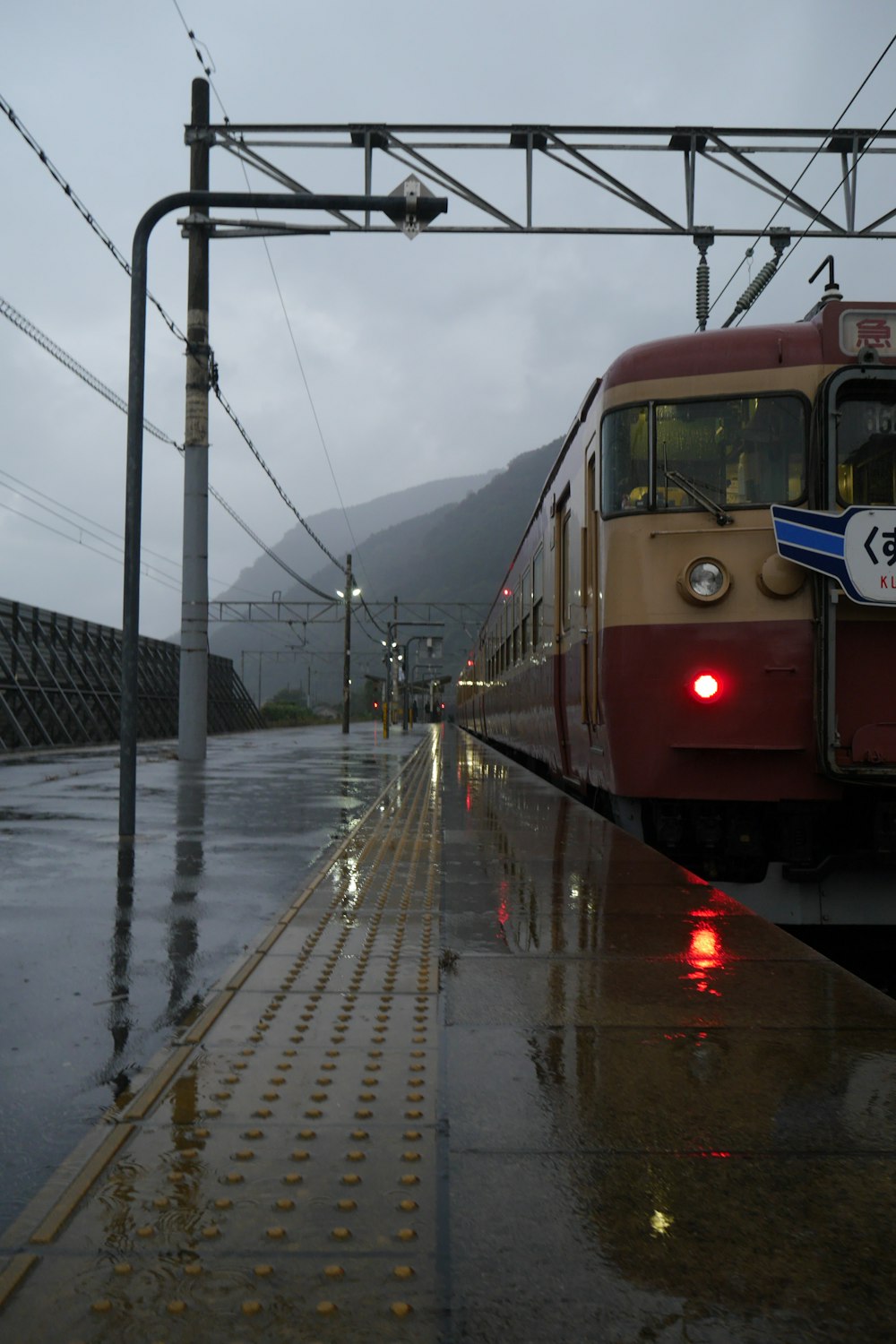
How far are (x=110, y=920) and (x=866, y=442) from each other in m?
4.35

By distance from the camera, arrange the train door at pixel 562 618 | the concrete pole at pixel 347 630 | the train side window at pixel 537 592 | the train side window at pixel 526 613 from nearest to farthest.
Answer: the train door at pixel 562 618 < the train side window at pixel 537 592 < the train side window at pixel 526 613 < the concrete pole at pixel 347 630

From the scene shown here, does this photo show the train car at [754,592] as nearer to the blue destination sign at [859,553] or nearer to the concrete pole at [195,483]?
the blue destination sign at [859,553]

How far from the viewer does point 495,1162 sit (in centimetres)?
229

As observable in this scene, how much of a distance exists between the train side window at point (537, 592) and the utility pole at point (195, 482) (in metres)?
5.77

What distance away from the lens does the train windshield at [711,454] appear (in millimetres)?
5980

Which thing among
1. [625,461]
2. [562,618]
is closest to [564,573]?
[562,618]

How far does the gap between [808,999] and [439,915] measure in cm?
182

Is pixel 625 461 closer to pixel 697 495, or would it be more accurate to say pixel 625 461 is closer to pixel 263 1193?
pixel 697 495

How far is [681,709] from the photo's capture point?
5863 millimetres

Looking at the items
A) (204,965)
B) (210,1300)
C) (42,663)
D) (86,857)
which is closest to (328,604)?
(42,663)

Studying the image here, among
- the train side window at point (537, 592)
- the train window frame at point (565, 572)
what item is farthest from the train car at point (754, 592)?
the train side window at point (537, 592)

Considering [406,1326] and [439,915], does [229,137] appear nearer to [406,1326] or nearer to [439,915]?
[439,915]

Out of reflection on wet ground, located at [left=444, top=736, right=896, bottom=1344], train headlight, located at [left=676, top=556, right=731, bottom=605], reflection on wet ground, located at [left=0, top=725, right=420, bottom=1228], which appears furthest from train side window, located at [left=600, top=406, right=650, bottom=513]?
reflection on wet ground, located at [left=0, top=725, right=420, bottom=1228]

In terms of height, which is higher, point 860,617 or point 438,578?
point 438,578
